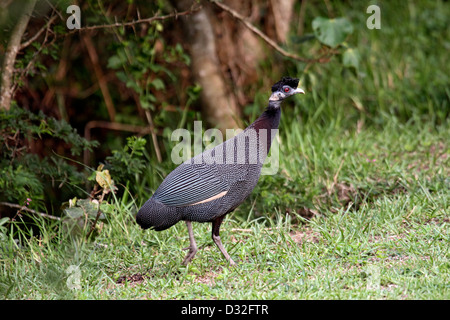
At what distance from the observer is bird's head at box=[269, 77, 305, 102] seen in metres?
4.27

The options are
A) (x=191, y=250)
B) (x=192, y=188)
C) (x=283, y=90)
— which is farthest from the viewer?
(x=283, y=90)

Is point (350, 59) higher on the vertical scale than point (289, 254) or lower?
higher

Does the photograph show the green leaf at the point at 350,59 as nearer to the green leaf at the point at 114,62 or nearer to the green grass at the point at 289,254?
the green grass at the point at 289,254

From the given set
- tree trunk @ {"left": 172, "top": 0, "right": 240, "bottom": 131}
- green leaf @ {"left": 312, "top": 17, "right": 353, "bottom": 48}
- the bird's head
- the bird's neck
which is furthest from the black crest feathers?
tree trunk @ {"left": 172, "top": 0, "right": 240, "bottom": 131}

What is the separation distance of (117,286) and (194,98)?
10.1 ft

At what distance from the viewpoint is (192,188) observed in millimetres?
3994

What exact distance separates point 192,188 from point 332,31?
118 inches

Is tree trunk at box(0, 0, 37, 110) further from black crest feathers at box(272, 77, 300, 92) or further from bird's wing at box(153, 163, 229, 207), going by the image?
black crest feathers at box(272, 77, 300, 92)

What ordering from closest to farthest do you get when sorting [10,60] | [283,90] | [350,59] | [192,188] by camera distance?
[192,188], [283,90], [10,60], [350,59]

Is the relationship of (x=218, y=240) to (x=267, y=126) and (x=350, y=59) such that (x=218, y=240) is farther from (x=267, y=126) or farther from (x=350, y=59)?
(x=350, y=59)

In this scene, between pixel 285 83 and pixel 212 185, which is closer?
pixel 212 185

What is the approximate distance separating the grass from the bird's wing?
48cm

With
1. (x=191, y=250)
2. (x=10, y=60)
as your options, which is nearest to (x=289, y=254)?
(x=191, y=250)
